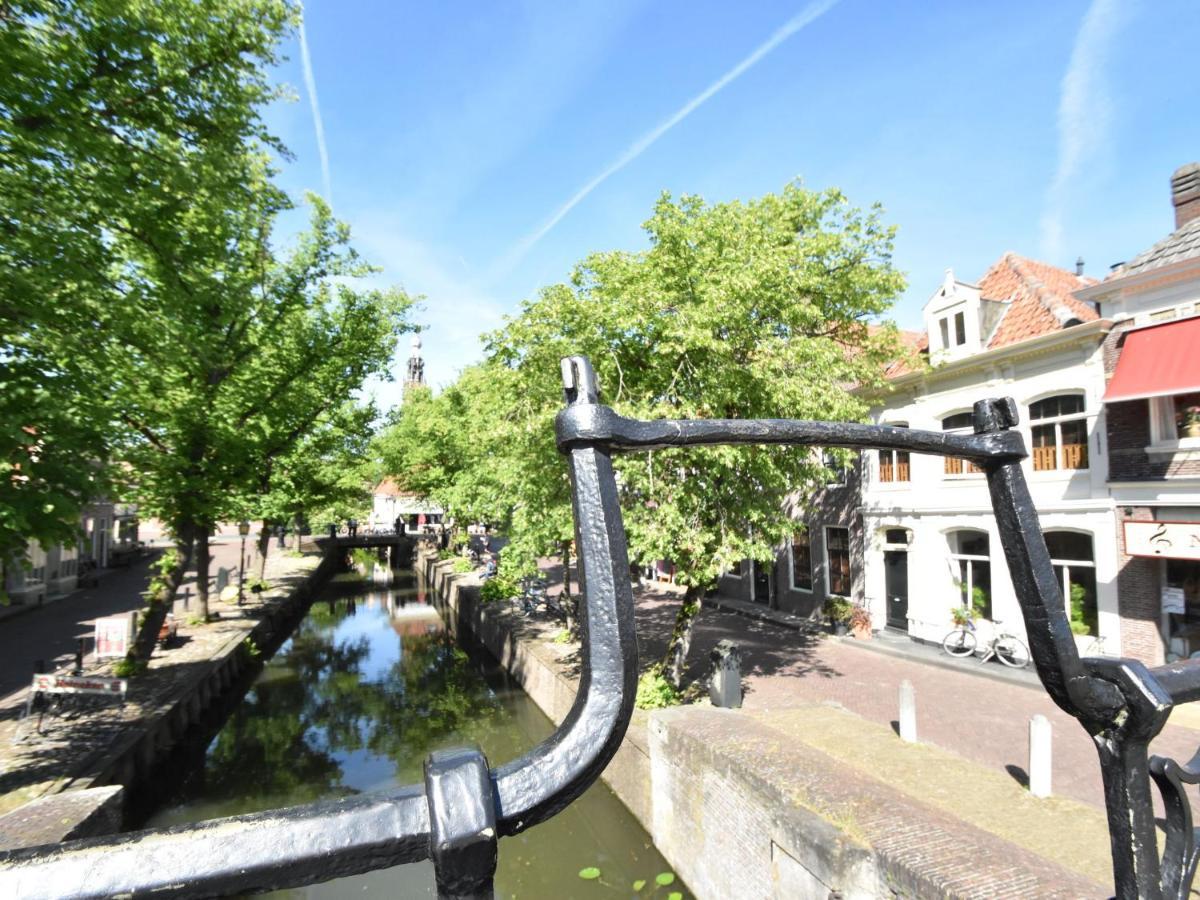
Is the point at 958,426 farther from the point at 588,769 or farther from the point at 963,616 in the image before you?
the point at 588,769

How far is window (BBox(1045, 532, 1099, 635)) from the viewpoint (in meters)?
13.0

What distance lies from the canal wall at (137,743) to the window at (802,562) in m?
15.6

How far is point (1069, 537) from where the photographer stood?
13.4 meters

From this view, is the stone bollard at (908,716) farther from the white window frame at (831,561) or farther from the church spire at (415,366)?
the church spire at (415,366)

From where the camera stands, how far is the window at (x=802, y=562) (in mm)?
19828

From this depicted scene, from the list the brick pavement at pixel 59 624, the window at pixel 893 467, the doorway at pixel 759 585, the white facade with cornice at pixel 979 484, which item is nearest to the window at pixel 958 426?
the white facade with cornice at pixel 979 484

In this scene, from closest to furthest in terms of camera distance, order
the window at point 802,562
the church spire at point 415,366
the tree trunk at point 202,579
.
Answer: the tree trunk at point 202,579
the window at point 802,562
the church spire at point 415,366

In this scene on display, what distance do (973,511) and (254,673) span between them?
64.3 feet

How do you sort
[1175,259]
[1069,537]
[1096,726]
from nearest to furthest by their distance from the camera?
[1096,726]
[1175,259]
[1069,537]

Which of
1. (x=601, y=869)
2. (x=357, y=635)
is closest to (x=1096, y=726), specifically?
(x=601, y=869)

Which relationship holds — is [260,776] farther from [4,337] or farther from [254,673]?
[4,337]

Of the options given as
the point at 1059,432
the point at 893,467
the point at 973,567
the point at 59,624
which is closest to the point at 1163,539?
the point at 1059,432

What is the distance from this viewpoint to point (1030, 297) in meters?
15.1

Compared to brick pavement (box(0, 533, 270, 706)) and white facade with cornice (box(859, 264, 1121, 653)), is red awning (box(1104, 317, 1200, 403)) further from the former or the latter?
brick pavement (box(0, 533, 270, 706))
